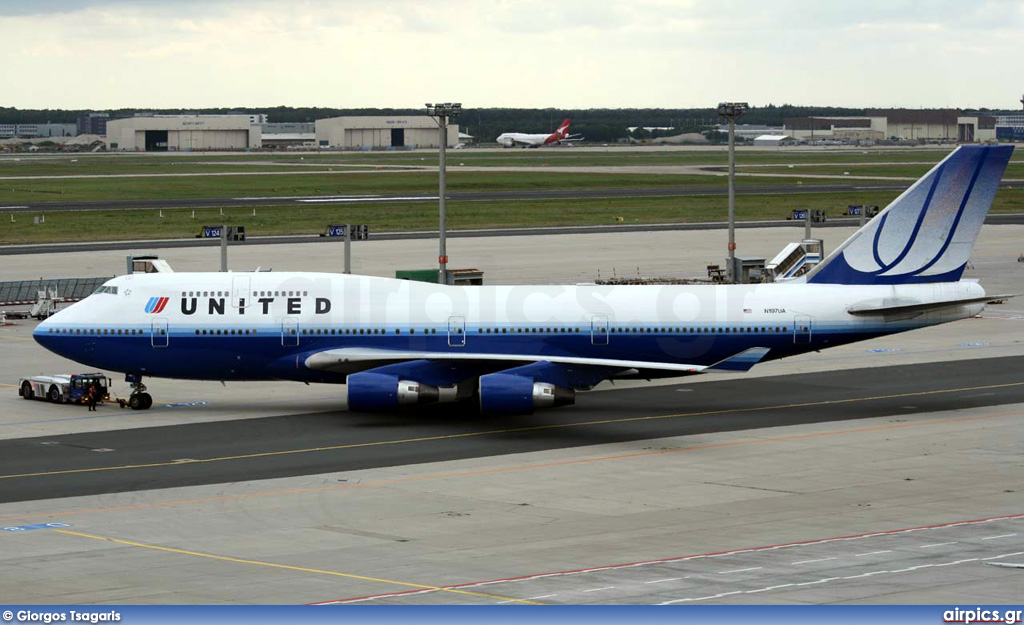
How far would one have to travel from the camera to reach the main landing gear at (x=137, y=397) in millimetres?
50562

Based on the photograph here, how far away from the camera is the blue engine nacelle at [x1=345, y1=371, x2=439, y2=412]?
153ft

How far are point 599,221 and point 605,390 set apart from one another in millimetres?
78181

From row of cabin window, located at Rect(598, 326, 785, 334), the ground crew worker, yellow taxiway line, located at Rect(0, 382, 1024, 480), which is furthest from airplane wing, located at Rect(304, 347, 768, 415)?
the ground crew worker

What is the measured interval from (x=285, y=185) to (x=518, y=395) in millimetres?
140814

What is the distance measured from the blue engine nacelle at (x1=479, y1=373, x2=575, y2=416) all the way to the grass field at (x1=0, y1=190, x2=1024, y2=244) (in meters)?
74.2

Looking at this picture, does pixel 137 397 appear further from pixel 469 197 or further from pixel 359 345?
pixel 469 197

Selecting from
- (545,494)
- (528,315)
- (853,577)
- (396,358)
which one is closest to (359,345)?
(396,358)

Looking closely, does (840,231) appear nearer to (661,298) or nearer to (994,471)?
(661,298)

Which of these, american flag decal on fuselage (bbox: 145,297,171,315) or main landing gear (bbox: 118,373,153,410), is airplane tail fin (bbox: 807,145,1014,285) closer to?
american flag decal on fuselage (bbox: 145,297,171,315)

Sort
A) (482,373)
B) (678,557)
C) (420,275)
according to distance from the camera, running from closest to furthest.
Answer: (678,557) < (482,373) < (420,275)

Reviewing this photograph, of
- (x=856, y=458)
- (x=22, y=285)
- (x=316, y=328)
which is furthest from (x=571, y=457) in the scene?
(x=22, y=285)

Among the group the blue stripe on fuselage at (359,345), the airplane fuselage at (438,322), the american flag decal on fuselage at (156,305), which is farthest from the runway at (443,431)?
the american flag decal on fuselage at (156,305)

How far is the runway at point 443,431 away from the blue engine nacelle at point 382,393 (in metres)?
0.76

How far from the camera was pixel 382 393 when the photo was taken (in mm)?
46719
